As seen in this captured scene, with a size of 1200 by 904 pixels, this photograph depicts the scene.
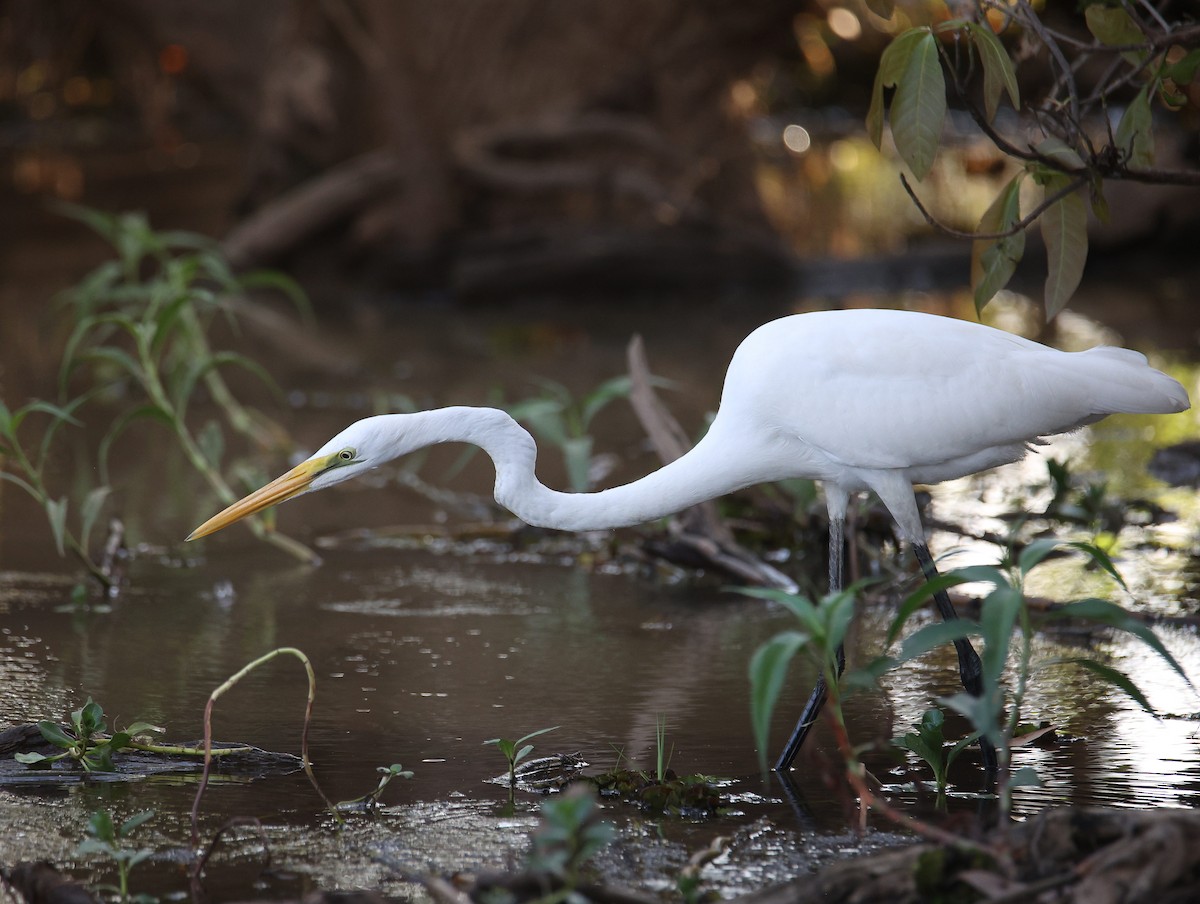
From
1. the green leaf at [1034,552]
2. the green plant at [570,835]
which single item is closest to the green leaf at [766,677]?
the green plant at [570,835]

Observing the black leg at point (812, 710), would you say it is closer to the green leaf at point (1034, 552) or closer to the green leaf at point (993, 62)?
the green leaf at point (1034, 552)

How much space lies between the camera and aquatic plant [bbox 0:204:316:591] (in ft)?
13.7

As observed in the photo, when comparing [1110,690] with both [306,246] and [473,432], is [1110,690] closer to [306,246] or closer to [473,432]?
[473,432]

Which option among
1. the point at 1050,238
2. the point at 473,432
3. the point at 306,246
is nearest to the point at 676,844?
the point at 473,432

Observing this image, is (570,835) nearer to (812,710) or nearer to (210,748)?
(210,748)

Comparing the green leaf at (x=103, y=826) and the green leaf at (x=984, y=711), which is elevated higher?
the green leaf at (x=984, y=711)

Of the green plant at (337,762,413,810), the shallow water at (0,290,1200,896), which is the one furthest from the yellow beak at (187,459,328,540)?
the green plant at (337,762,413,810)

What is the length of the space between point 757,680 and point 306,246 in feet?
29.0

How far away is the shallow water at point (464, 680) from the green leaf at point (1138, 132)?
1000 millimetres

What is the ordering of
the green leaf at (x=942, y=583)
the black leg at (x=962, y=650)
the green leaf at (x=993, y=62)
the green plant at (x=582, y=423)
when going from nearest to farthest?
1. the green leaf at (x=942, y=583)
2. the green leaf at (x=993, y=62)
3. the black leg at (x=962, y=650)
4. the green plant at (x=582, y=423)

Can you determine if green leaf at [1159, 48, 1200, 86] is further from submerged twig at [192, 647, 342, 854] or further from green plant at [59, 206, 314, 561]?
green plant at [59, 206, 314, 561]

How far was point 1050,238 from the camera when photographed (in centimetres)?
335

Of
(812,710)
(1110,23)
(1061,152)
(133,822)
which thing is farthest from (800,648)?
(1110,23)

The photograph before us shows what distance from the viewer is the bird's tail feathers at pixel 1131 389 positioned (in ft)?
10.4
